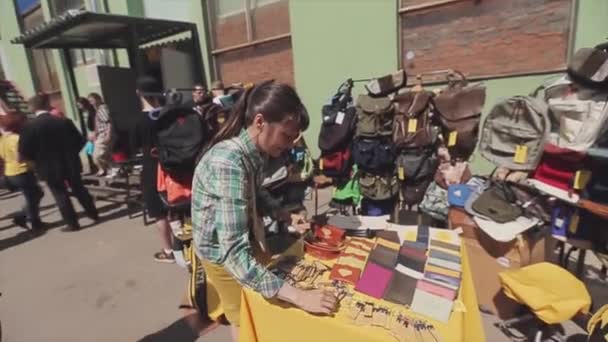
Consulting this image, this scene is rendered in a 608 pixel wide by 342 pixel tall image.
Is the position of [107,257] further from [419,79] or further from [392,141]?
[419,79]

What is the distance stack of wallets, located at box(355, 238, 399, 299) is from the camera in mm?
1211

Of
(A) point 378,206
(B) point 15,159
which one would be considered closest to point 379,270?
(A) point 378,206

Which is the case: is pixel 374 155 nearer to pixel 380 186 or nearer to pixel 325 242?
→ pixel 380 186

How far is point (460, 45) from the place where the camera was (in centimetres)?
413

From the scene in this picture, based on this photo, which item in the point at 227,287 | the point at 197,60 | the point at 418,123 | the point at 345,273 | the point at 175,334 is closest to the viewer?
the point at 345,273

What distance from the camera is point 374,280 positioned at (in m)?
1.25

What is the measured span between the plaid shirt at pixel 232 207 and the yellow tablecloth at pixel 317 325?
0.09 meters

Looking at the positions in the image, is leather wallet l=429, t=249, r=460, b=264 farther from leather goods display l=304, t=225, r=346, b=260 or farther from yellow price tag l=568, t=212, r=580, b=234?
yellow price tag l=568, t=212, r=580, b=234

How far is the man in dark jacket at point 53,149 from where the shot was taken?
4020mm

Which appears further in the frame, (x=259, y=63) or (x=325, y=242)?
(x=259, y=63)

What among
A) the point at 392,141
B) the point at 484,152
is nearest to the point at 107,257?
the point at 392,141

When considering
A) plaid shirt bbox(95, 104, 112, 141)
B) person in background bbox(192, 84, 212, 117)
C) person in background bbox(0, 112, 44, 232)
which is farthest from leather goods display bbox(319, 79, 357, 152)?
plaid shirt bbox(95, 104, 112, 141)

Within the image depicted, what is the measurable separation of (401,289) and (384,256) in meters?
0.18

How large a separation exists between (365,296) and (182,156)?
6.64 ft
